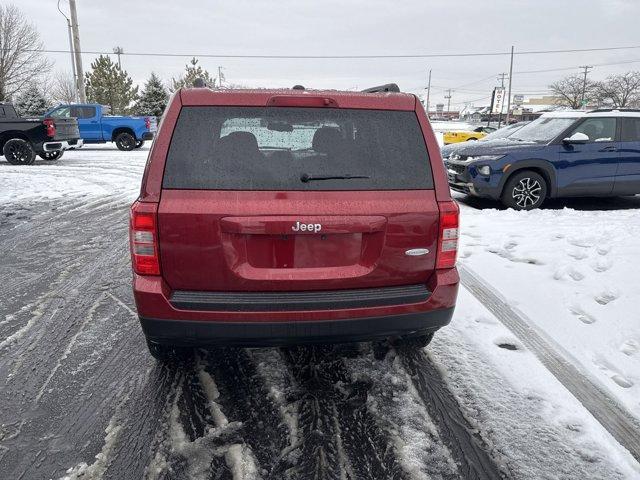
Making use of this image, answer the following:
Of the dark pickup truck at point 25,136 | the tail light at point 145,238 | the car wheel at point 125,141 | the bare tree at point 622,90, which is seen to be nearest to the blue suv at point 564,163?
the tail light at point 145,238

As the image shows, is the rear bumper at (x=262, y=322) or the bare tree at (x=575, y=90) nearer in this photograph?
the rear bumper at (x=262, y=322)

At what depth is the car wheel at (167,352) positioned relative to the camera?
120 inches

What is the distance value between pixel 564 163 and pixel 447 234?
21.8 feet

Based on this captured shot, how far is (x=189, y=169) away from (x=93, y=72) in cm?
5387

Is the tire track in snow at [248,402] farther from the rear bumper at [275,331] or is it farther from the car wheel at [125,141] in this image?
the car wheel at [125,141]

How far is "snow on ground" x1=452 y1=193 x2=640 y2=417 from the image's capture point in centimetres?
348

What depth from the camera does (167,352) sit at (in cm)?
316

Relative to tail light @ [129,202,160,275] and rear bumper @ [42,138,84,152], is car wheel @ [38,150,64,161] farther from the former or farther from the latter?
tail light @ [129,202,160,275]

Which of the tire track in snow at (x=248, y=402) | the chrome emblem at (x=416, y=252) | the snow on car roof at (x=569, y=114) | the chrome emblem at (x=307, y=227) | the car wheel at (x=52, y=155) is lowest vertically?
the tire track in snow at (x=248, y=402)

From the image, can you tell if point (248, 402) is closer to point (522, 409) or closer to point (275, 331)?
point (275, 331)

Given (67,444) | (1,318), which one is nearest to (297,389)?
(67,444)

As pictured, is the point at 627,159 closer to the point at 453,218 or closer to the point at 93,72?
the point at 453,218

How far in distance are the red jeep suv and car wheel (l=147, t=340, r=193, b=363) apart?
1.38 ft

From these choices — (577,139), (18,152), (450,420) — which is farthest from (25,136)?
(450,420)
